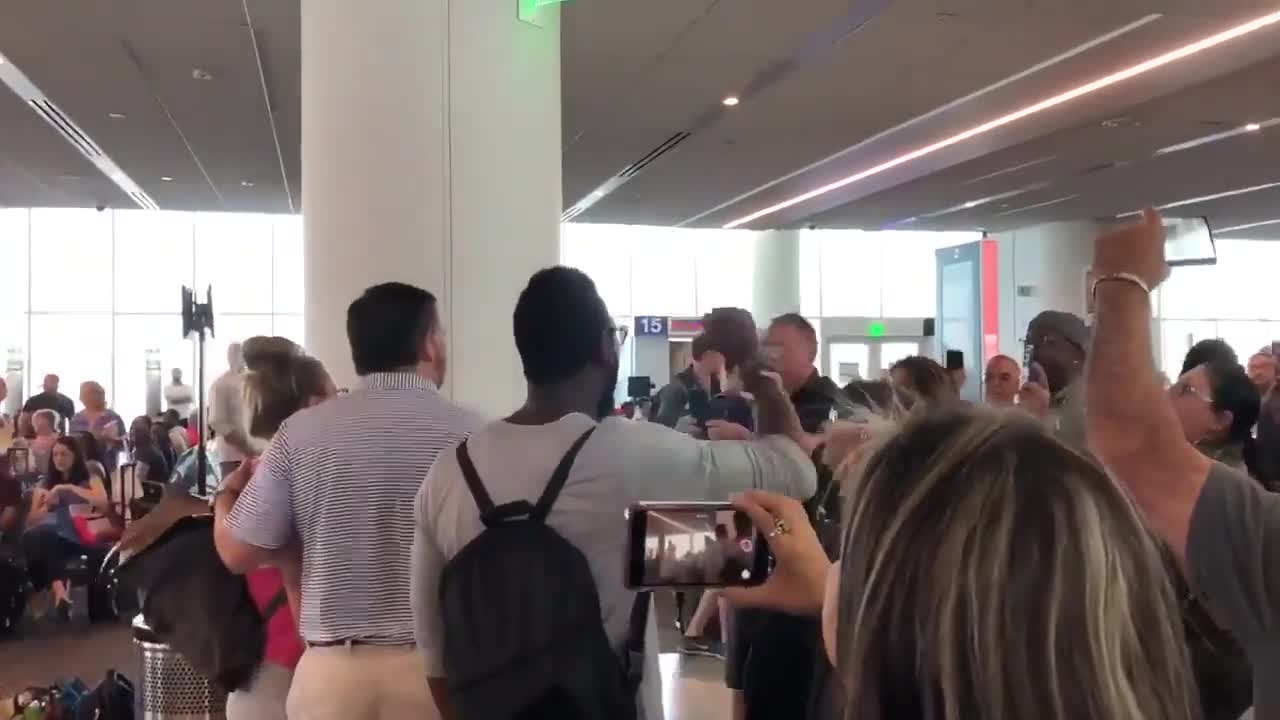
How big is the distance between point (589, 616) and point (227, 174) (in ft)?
36.7

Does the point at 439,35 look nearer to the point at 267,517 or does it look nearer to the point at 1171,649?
the point at 267,517

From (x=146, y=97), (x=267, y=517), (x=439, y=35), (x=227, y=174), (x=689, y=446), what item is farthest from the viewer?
(x=227, y=174)

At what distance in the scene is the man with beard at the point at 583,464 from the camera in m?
1.83

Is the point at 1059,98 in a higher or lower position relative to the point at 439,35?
higher

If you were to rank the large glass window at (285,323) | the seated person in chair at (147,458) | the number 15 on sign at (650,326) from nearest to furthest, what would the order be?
the seated person in chair at (147,458) < the number 15 on sign at (650,326) < the large glass window at (285,323)

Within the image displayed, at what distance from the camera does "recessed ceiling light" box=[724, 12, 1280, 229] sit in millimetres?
6988

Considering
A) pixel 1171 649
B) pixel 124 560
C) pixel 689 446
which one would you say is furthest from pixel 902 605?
pixel 124 560

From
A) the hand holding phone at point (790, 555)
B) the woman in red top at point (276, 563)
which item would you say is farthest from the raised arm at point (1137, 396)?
the woman in red top at point (276, 563)

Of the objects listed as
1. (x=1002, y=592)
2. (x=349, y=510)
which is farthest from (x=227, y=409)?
(x=1002, y=592)

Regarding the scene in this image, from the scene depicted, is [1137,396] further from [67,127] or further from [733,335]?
[67,127]

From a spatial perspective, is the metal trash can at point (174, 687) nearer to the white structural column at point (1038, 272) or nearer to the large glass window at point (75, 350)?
the white structural column at point (1038, 272)

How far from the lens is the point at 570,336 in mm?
1956

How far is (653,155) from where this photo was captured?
10836mm

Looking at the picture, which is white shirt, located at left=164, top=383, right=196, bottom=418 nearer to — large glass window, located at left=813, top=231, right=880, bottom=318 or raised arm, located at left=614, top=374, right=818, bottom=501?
large glass window, located at left=813, top=231, right=880, bottom=318
